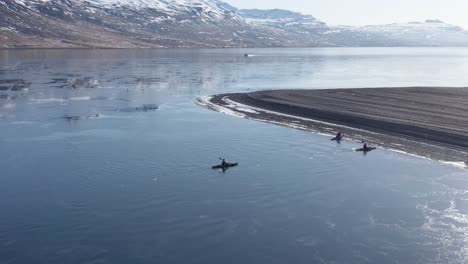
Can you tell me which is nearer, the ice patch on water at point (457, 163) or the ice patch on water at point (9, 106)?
the ice patch on water at point (457, 163)

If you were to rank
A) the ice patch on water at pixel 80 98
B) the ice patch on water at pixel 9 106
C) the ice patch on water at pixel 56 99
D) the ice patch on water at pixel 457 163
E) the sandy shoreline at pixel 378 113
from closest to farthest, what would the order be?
the ice patch on water at pixel 457 163
the sandy shoreline at pixel 378 113
the ice patch on water at pixel 9 106
the ice patch on water at pixel 56 99
the ice patch on water at pixel 80 98

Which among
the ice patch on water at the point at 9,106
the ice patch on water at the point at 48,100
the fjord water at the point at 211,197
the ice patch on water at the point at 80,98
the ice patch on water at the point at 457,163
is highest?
the ice patch on water at the point at 80,98

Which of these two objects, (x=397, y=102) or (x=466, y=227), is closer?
(x=466, y=227)

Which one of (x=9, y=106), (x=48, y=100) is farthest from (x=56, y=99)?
(x=9, y=106)

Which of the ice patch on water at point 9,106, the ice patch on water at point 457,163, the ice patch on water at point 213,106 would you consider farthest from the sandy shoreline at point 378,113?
the ice patch on water at point 9,106

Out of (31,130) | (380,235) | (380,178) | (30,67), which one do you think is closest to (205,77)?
(30,67)

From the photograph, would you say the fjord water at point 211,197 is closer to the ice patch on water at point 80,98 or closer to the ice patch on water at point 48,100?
the ice patch on water at point 48,100

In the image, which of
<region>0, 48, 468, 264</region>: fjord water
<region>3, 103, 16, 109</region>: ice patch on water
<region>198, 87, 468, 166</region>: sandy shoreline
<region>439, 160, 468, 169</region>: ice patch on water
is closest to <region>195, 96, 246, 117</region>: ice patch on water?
<region>198, 87, 468, 166</region>: sandy shoreline

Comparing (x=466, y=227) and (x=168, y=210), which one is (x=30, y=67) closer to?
(x=168, y=210)
